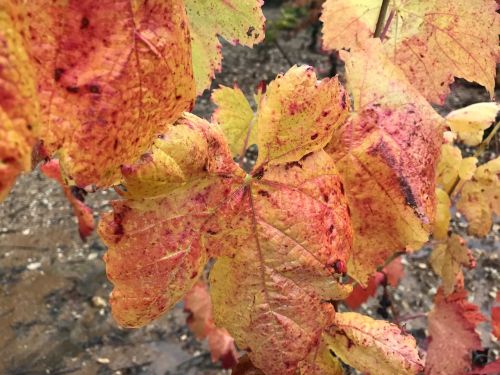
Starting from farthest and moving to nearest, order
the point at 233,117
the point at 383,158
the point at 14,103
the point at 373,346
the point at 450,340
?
the point at 450,340
the point at 233,117
the point at 373,346
the point at 383,158
the point at 14,103

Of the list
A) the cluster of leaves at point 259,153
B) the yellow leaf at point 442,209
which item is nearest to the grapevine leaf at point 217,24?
the cluster of leaves at point 259,153

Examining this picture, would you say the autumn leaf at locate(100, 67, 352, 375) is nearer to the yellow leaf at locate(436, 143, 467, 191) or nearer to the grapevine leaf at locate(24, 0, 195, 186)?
the grapevine leaf at locate(24, 0, 195, 186)

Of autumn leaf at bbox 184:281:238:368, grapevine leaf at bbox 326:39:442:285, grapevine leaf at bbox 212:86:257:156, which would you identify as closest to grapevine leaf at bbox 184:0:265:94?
grapevine leaf at bbox 326:39:442:285

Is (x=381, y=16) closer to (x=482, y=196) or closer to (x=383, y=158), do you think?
(x=383, y=158)

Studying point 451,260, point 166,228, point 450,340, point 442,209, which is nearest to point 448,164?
point 442,209

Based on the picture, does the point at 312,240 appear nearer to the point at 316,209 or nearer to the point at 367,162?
the point at 316,209

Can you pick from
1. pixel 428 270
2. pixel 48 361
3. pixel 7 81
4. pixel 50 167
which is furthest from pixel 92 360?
pixel 7 81
